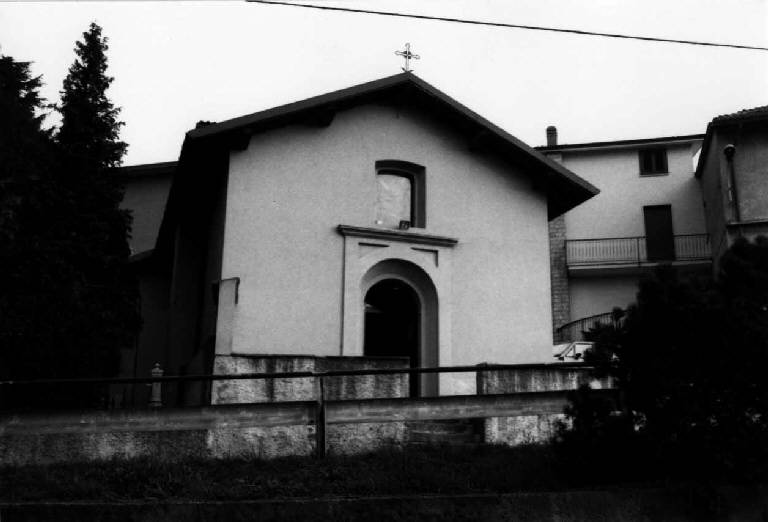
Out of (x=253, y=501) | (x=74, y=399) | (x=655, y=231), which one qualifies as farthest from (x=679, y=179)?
(x=253, y=501)

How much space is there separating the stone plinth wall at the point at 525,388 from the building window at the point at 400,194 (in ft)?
15.6

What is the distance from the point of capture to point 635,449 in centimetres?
825

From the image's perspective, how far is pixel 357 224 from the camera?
52.3 ft

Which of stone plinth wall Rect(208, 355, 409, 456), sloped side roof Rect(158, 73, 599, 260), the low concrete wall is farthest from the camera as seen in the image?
sloped side roof Rect(158, 73, 599, 260)

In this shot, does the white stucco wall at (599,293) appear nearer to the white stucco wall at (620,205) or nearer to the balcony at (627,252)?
the white stucco wall at (620,205)

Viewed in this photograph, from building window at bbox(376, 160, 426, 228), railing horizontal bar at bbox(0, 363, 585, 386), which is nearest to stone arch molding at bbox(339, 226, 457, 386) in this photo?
building window at bbox(376, 160, 426, 228)

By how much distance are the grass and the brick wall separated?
21.1 meters

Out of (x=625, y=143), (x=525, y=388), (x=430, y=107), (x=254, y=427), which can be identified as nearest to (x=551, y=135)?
(x=625, y=143)

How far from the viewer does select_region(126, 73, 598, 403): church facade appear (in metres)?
15.0

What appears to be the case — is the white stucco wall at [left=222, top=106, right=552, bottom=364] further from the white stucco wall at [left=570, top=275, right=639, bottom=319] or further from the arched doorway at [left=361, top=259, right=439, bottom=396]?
the white stucco wall at [left=570, top=275, right=639, bottom=319]

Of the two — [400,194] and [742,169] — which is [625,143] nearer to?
[742,169]

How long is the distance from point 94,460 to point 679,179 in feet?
87.3

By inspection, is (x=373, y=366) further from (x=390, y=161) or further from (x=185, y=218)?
(x=185, y=218)

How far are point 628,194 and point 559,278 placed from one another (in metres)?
4.35
